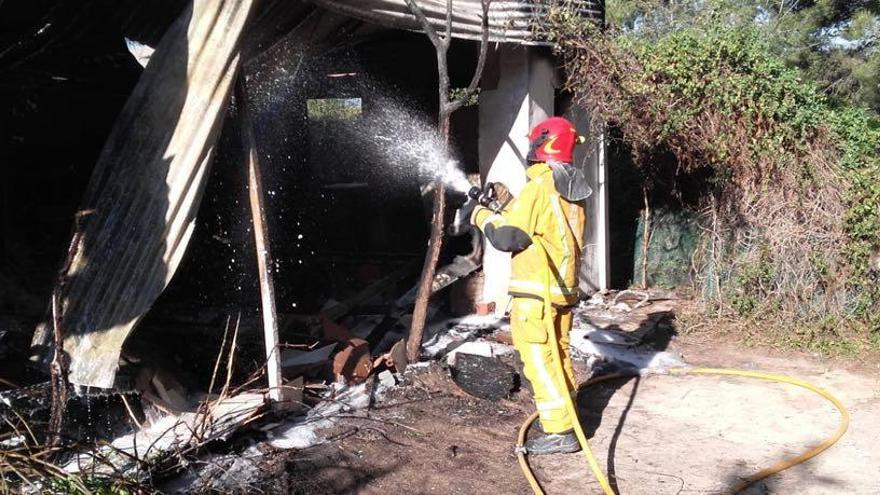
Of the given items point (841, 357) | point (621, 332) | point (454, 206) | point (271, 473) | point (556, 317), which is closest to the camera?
point (271, 473)

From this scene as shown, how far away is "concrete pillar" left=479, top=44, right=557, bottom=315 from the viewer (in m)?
7.88

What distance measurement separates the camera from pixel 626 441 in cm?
523

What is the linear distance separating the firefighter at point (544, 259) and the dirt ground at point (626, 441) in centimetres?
36

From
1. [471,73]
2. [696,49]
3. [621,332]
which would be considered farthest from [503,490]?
[471,73]

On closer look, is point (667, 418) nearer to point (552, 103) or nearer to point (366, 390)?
point (366, 390)

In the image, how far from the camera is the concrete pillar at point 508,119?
7.88 meters

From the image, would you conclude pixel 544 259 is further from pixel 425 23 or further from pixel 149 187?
pixel 149 187

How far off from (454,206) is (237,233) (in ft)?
8.45

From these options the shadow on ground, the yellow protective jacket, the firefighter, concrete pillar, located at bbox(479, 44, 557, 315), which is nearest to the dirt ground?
the shadow on ground

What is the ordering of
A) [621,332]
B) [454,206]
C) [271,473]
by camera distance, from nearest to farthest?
[271,473], [621,332], [454,206]

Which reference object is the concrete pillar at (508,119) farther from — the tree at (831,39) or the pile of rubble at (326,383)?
the tree at (831,39)

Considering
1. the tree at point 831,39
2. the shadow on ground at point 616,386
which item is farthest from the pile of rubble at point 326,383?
the tree at point 831,39

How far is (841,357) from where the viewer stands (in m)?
7.14

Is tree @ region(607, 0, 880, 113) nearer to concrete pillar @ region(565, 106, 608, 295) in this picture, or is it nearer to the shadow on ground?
concrete pillar @ region(565, 106, 608, 295)
